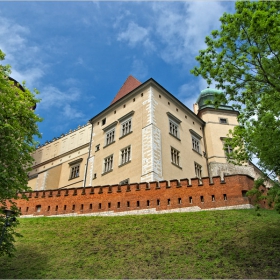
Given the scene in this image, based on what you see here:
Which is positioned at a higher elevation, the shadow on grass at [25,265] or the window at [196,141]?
the window at [196,141]

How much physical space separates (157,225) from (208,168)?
Answer: 16.1 meters

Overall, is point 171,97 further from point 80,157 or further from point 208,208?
point 208,208

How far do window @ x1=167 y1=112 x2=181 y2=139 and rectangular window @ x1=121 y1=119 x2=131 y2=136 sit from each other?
11.5 feet

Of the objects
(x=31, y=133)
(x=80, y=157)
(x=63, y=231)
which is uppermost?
(x=80, y=157)

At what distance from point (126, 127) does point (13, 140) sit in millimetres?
17611

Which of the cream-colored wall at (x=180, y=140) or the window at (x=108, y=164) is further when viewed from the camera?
the window at (x=108, y=164)

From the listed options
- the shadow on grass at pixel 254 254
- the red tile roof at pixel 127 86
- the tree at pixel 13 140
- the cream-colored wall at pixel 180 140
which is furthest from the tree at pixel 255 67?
the red tile roof at pixel 127 86

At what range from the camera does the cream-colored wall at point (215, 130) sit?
31.4m

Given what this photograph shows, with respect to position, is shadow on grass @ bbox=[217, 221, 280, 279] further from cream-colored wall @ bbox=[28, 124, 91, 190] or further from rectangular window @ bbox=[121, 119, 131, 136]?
cream-colored wall @ bbox=[28, 124, 91, 190]

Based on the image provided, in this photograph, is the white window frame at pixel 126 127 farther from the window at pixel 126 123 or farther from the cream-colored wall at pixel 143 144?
the cream-colored wall at pixel 143 144

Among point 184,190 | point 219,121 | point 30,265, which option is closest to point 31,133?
point 30,265

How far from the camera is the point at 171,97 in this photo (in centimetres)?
3006

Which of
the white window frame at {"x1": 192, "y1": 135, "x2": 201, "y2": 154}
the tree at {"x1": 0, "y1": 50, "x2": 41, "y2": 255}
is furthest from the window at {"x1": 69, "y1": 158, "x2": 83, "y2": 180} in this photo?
the tree at {"x1": 0, "y1": 50, "x2": 41, "y2": 255}

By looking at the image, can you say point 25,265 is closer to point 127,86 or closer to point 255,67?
point 255,67
